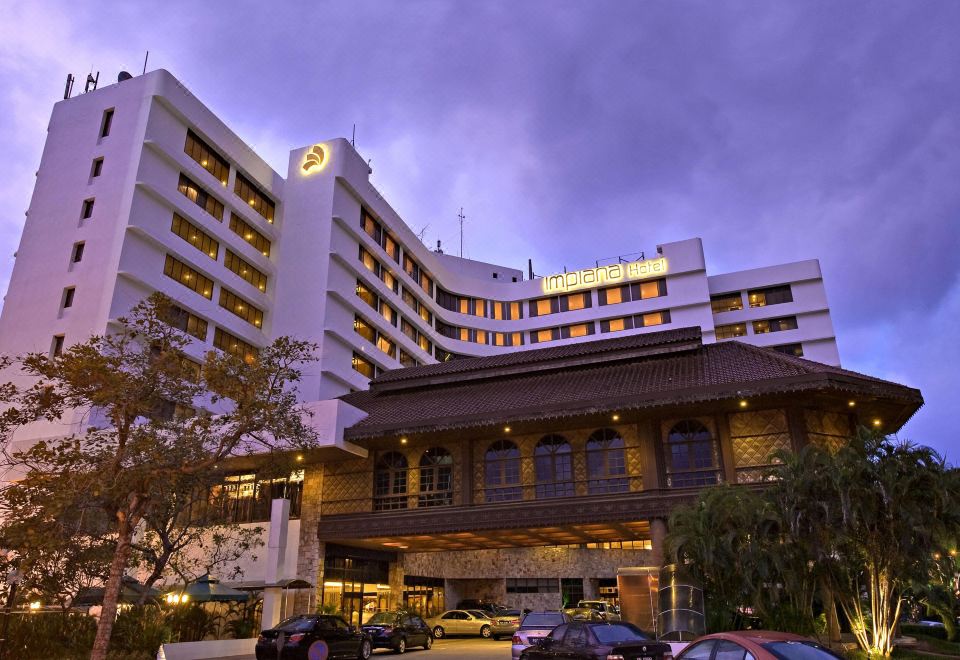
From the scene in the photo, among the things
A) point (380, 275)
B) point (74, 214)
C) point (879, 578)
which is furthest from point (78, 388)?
point (380, 275)

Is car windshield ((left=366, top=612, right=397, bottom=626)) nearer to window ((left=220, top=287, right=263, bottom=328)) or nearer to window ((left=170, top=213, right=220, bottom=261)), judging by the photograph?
window ((left=220, top=287, right=263, bottom=328))

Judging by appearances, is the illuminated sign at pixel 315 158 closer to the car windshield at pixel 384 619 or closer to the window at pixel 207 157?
the window at pixel 207 157

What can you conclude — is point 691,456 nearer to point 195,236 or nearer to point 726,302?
point 195,236

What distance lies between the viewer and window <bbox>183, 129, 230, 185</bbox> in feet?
152

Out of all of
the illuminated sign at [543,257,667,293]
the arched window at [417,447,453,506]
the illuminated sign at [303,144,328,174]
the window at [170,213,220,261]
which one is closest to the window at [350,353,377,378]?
the window at [170,213,220,261]

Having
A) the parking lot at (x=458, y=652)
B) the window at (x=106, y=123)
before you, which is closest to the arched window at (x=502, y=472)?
the parking lot at (x=458, y=652)

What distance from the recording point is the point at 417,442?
2964cm

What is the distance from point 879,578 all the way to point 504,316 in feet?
200

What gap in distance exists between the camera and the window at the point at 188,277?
43.3 m

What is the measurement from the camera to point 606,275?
71.1 meters

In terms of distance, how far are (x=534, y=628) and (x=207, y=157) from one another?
39.9 metres

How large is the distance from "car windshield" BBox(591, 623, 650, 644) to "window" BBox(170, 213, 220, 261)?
38.7 metres

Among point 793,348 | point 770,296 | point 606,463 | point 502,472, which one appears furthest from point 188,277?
point 793,348

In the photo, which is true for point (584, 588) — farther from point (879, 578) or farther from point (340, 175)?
point (340, 175)
